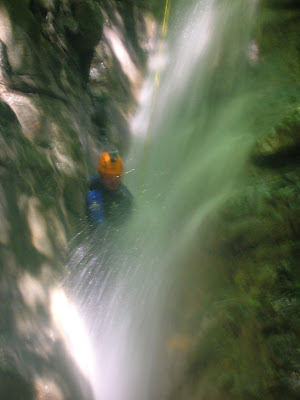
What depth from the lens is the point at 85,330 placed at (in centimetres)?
300

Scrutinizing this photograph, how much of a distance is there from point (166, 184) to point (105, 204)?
1.07 metres

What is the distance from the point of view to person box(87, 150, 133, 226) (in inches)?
151

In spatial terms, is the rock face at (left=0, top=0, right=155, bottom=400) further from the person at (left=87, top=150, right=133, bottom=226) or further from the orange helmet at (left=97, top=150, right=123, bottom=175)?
the orange helmet at (left=97, top=150, right=123, bottom=175)

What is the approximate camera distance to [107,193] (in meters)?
4.00

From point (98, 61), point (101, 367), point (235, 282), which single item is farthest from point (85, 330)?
point (98, 61)

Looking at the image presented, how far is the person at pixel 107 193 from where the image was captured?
12.6 ft

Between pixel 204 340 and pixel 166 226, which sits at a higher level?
pixel 166 226

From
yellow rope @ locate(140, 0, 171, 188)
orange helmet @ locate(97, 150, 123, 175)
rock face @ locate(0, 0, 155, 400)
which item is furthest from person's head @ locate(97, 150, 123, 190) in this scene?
yellow rope @ locate(140, 0, 171, 188)

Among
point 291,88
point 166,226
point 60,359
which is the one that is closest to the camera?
point 60,359

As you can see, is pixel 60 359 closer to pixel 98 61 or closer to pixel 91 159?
pixel 91 159

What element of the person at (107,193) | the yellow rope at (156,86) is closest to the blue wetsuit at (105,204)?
the person at (107,193)

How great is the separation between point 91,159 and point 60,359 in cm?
263

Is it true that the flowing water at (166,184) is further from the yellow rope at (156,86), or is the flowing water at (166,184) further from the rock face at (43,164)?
the rock face at (43,164)

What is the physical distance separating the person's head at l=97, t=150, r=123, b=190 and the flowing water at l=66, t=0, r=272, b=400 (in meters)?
0.61
